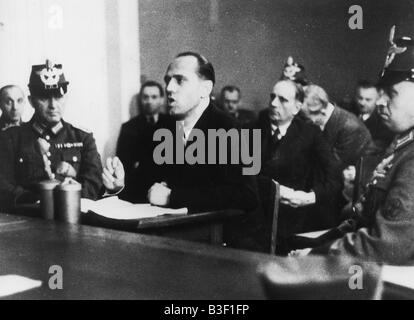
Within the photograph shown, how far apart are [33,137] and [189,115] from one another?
83cm

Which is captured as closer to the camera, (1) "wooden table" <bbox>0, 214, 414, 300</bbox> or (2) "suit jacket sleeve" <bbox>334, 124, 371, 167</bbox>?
(1) "wooden table" <bbox>0, 214, 414, 300</bbox>

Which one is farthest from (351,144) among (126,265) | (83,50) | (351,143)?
(83,50)

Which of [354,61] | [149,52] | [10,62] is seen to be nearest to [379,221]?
[354,61]

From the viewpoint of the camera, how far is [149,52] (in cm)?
258

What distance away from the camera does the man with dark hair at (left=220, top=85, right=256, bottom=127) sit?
2.32 metres

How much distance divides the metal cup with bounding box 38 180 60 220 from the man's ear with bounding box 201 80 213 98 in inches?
28.0

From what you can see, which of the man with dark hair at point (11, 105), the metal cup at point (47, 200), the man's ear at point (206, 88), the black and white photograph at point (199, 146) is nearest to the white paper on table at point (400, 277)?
the black and white photograph at point (199, 146)

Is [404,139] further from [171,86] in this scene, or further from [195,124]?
[171,86]

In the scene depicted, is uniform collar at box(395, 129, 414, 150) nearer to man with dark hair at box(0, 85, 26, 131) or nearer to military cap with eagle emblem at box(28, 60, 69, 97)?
military cap with eagle emblem at box(28, 60, 69, 97)

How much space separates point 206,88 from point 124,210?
0.66 meters

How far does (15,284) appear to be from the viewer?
112 cm

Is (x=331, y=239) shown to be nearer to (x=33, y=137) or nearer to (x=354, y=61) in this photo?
(x=354, y=61)

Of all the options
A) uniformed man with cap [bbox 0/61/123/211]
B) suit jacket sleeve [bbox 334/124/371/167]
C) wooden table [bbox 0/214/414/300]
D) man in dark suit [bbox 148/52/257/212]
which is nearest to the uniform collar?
suit jacket sleeve [bbox 334/124/371/167]

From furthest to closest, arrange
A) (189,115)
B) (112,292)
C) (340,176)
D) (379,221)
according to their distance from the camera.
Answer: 1. (189,115)
2. (340,176)
3. (379,221)
4. (112,292)
